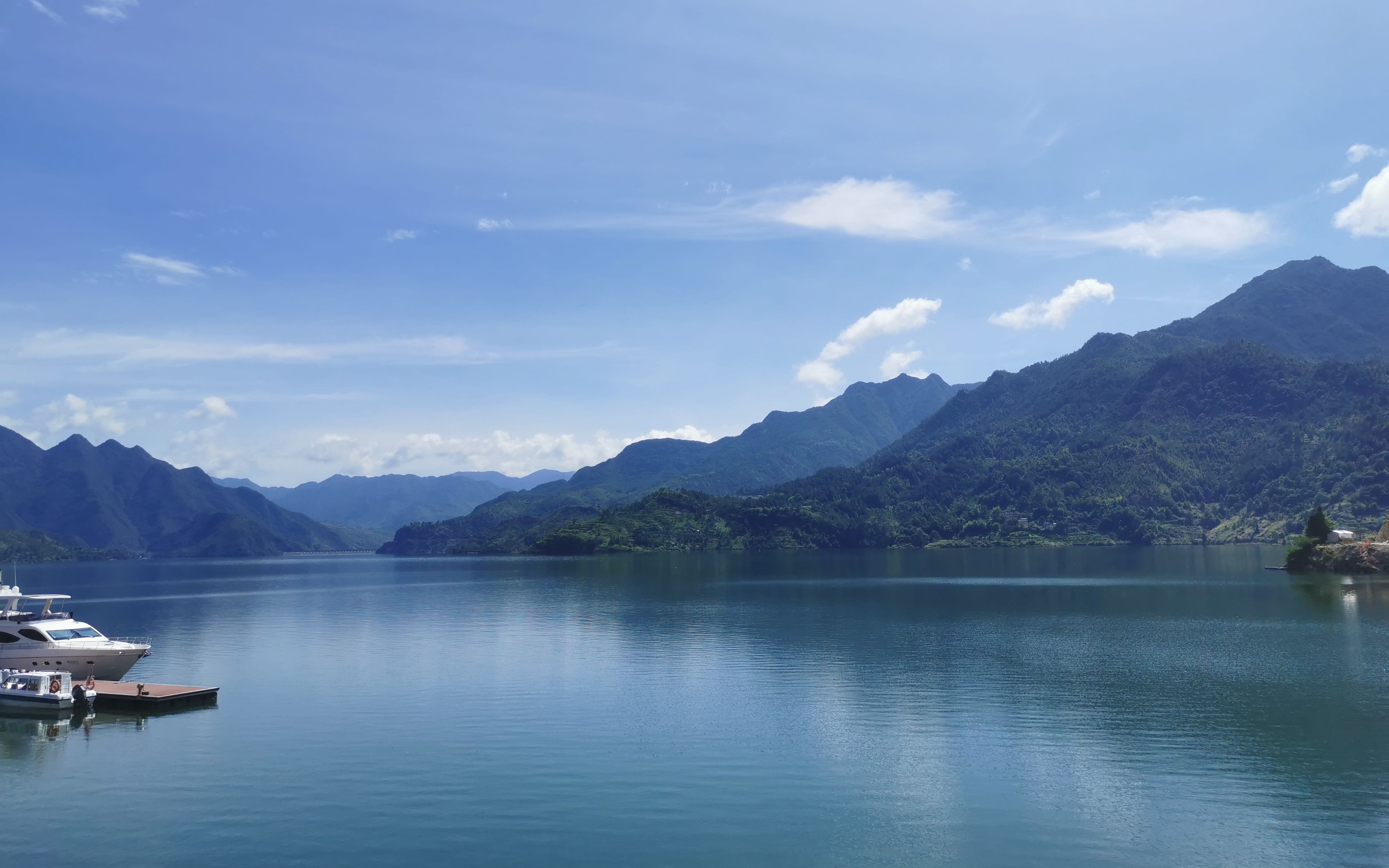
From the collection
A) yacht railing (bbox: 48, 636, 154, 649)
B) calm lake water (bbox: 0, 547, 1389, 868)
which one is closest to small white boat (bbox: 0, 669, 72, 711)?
calm lake water (bbox: 0, 547, 1389, 868)

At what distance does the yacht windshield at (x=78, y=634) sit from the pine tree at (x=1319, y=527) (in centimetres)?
19237

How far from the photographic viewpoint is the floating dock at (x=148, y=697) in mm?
57656

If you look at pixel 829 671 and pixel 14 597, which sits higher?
pixel 14 597

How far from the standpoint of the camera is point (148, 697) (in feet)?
190

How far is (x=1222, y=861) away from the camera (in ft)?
99.3

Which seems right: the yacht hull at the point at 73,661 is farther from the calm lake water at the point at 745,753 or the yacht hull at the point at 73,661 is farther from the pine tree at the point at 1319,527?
the pine tree at the point at 1319,527

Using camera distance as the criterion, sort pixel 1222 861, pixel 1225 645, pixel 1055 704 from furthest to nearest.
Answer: pixel 1225 645
pixel 1055 704
pixel 1222 861

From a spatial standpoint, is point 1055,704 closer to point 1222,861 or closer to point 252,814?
point 1222,861

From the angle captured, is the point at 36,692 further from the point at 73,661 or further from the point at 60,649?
the point at 60,649

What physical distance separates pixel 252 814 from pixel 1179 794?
3917 cm

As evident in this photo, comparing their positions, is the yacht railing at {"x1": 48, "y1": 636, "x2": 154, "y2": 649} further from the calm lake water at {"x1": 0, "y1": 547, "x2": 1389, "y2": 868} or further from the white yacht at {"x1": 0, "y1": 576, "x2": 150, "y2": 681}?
the calm lake water at {"x1": 0, "y1": 547, "x2": 1389, "y2": 868}

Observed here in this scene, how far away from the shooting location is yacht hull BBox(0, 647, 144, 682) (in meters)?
62.5

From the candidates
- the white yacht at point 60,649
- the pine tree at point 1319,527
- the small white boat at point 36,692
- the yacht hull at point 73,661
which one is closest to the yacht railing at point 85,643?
the white yacht at point 60,649

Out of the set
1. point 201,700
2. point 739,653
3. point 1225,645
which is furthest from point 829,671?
point 201,700
